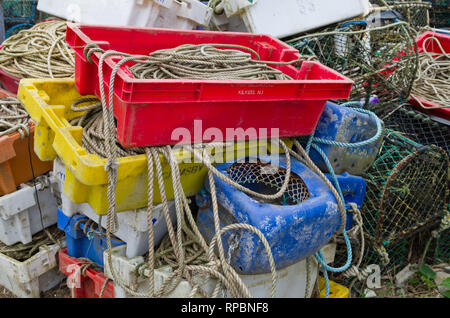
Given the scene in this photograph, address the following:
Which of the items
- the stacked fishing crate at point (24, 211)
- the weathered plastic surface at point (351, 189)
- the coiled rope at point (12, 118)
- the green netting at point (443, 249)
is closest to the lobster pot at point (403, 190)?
the weathered plastic surface at point (351, 189)

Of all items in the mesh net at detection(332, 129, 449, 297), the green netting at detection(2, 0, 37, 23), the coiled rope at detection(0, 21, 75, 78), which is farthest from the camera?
the green netting at detection(2, 0, 37, 23)

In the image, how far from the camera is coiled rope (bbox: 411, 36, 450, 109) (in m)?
3.60

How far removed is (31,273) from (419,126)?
115 inches

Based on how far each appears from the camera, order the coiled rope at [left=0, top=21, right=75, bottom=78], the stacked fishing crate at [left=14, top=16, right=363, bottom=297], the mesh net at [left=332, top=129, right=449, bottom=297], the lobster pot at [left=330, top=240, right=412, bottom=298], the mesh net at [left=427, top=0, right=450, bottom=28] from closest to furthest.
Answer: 1. the stacked fishing crate at [left=14, top=16, right=363, bottom=297]
2. the mesh net at [left=332, top=129, right=449, bottom=297]
3. the lobster pot at [left=330, top=240, right=412, bottom=298]
4. the coiled rope at [left=0, top=21, right=75, bottom=78]
5. the mesh net at [left=427, top=0, right=450, bottom=28]

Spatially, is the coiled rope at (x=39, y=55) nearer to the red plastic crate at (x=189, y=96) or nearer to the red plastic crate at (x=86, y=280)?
the red plastic crate at (x=189, y=96)

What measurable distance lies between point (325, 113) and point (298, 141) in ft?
0.73

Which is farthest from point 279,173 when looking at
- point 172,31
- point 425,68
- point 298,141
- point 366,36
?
point 425,68

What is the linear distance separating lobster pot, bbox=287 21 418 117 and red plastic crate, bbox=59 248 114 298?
2145mm

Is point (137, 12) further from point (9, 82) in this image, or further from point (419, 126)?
point (419, 126)

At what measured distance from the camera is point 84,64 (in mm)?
2340

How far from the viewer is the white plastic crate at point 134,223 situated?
2.19 metres

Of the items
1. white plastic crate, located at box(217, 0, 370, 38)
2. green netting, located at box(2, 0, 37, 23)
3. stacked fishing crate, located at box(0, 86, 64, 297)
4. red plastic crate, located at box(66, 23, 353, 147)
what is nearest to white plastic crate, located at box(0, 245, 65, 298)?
stacked fishing crate, located at box(0, 86, 64, 297)

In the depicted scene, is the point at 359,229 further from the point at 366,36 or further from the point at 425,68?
the point at 425,68

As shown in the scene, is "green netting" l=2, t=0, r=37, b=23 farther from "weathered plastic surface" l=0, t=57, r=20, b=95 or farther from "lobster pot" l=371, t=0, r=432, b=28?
"lobster pot" l=371, t=0, r=432, b=28
